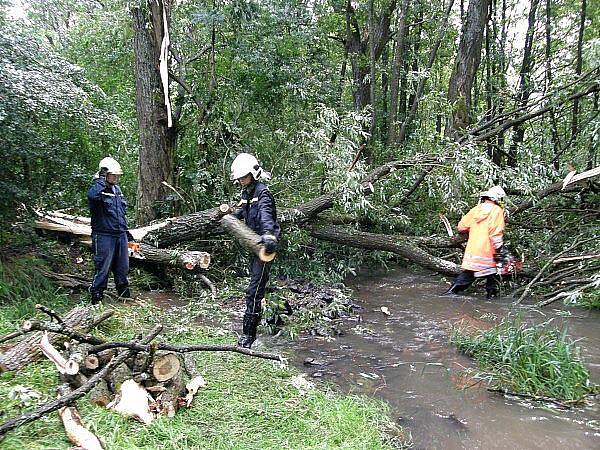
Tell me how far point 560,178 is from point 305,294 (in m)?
4.42

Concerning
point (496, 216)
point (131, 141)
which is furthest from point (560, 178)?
point (131, 141)

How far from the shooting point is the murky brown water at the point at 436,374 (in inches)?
136

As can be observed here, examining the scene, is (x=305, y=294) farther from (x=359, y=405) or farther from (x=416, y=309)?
(x=359, y=405)

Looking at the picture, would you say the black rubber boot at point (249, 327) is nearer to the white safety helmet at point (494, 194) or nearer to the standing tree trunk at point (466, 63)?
the white safety helmet at point (494, 194)

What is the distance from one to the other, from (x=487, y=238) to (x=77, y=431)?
579 cm

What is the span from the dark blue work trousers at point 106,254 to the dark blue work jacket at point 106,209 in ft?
0.26

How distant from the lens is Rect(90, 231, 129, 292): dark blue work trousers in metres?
5.81

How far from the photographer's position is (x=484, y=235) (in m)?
7.10

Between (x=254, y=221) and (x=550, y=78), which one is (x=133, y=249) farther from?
(x=550, y=78)

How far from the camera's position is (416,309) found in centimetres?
691

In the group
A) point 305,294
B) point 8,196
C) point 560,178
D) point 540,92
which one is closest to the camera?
point 8,196

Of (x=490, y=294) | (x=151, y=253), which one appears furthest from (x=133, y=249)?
(x=490, y=294)

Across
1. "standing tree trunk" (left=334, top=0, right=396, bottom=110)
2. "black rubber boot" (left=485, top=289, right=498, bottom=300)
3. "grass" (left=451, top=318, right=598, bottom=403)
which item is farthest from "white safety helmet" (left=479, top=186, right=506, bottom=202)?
"standing tree trunk" (left=334, top=0, right=396, bottom=110)

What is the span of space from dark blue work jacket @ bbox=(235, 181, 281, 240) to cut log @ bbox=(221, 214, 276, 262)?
0.09 m
